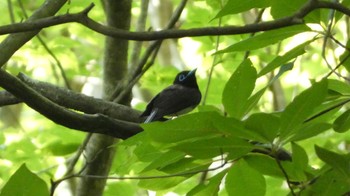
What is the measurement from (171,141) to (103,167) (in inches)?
75.7

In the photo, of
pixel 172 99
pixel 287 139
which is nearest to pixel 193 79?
pixel 172 99

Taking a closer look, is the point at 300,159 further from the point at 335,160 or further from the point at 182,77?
the point at 182,77

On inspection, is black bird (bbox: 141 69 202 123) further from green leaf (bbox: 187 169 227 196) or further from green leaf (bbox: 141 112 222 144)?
green leaf (bbox: 141 112 222 144)

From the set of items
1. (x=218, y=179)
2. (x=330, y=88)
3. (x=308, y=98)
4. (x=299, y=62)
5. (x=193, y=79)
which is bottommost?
(x=299, y=62)

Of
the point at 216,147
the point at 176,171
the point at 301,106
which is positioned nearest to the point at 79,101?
the point at 176,171

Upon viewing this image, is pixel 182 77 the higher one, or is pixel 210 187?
pixel 210 187

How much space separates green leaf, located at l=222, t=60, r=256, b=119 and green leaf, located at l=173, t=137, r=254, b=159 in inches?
2.9

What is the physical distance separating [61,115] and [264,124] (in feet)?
1.91

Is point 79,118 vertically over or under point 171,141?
under

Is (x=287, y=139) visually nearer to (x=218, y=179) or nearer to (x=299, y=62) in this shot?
(x=218, y=179)

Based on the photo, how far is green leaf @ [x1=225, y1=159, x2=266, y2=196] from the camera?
58.1 inches

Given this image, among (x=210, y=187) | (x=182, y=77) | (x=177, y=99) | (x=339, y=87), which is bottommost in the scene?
(x=182, y=77)

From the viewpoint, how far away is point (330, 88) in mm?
1602

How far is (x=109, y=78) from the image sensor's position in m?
3.39
